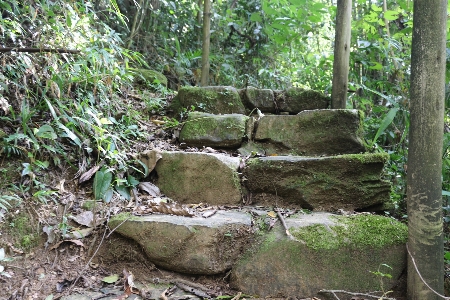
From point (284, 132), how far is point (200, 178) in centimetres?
100

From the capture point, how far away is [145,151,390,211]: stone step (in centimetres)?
235

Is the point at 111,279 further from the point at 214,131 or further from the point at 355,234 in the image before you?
the point at 214,131

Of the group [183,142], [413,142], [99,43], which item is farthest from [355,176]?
[99,43]

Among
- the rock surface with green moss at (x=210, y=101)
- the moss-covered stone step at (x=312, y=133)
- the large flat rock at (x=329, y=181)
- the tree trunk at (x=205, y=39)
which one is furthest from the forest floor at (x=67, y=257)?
the tree trunk at (x=205, y=39)

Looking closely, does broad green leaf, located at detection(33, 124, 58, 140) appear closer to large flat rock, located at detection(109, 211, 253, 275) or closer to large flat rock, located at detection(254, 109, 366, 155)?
large flat rock, located at detection(109, 211, 253, 275)

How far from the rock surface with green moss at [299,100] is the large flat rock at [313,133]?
0.75 m

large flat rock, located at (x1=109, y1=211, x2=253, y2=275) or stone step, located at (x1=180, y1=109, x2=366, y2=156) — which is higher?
stone step, located at (x1=180, y1=109, x2=366, y2=156)

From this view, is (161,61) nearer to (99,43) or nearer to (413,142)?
(99,43)

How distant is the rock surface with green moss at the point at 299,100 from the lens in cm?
372

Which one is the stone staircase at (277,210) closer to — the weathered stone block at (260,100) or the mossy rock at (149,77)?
the weathered stone block at (260,100)

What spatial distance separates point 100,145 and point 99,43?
145 centimetres

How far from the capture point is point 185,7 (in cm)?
657

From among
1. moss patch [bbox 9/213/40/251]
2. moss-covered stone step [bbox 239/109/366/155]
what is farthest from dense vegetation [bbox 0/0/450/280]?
moss-covered stone step [bbox 239/109/366/155]

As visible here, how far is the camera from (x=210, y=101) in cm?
386
